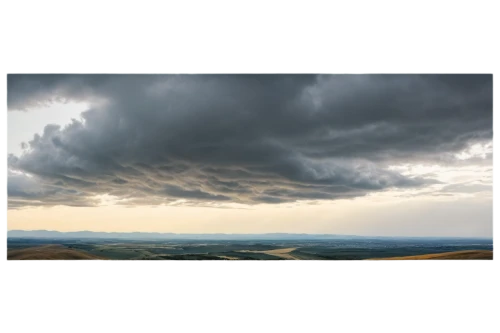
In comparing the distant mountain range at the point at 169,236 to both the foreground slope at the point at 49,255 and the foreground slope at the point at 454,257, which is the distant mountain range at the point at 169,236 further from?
the foreground slope at the point at 454,257

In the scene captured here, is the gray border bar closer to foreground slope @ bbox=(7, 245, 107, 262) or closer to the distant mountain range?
foreground slope @ bbox=(7, 245, 107, 262)

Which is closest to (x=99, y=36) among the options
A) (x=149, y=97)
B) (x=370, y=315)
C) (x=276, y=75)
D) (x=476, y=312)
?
(x=149, y=97)

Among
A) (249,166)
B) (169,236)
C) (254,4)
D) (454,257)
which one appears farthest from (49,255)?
(454,257)

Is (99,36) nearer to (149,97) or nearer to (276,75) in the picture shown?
(149,97)

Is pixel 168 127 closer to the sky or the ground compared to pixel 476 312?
closer to the sky

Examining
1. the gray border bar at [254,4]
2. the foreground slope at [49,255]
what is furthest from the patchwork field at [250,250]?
the gray border bar at [254,4]

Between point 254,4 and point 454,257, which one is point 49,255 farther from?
point 454,257
